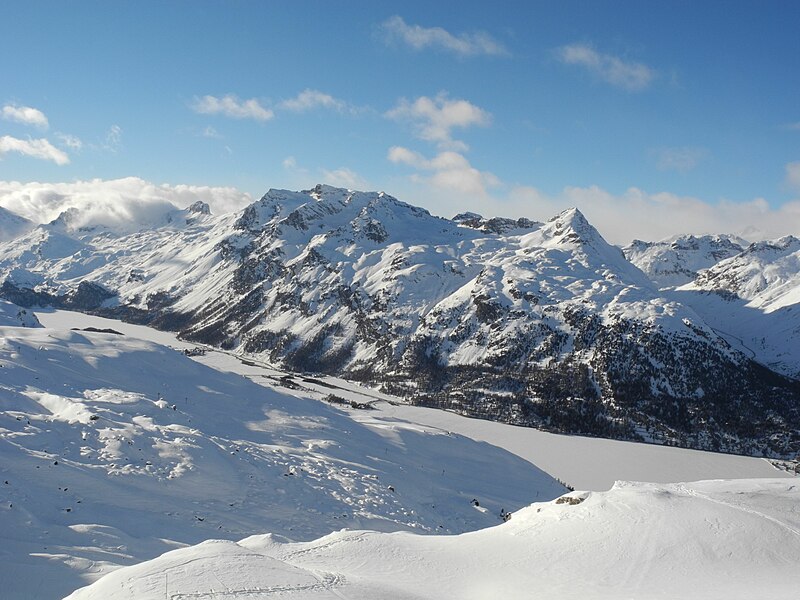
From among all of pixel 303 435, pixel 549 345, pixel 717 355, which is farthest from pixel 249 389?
pixel 717 355

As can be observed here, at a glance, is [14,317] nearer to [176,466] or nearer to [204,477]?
[176,466]

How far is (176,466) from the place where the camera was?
161ft

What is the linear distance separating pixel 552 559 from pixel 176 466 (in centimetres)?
3567

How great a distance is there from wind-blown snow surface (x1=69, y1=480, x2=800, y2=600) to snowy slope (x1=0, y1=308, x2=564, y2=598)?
8.34m

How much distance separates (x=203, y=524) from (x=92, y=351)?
58.0 m

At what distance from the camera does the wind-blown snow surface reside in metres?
22.5

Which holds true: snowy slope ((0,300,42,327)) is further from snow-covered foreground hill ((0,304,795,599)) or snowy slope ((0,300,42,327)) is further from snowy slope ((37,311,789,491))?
snowy slope ((37,311,789,491))

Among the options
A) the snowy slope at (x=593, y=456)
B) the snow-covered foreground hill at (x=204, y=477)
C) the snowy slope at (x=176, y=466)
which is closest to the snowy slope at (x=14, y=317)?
the snowy slope at (x=176, y=466)

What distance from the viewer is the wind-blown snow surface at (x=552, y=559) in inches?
884

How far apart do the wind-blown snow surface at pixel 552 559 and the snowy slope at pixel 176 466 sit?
8.34 m

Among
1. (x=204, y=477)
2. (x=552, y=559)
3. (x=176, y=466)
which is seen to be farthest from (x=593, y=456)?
(x=552, y=559)

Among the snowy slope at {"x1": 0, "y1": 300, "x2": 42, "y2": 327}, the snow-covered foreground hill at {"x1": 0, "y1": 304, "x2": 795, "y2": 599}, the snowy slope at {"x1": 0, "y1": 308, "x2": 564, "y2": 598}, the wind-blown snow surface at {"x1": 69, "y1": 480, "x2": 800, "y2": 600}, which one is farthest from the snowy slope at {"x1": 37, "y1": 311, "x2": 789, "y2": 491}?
the wind-blown snow surface at {"x1": 69, "y1": 480, "x2": 800, "y2": 600}

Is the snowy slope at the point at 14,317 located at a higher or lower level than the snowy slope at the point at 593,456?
higher

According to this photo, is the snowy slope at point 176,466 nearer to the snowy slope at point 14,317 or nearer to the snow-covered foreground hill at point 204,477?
the snow-covered foreground hill at point 204,477
